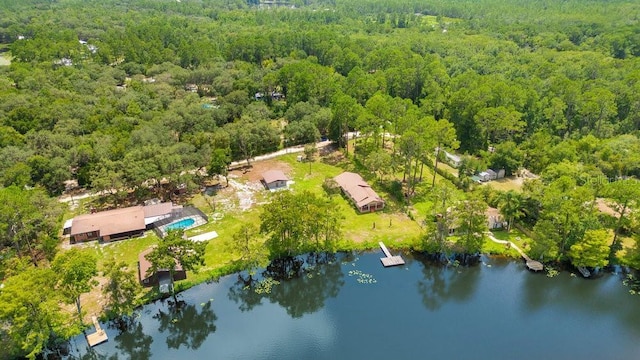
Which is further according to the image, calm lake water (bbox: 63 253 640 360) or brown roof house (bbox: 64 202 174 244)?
brown roof house (bbox: 64 202 174 244)

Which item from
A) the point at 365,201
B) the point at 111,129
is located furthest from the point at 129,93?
the point at 365,201

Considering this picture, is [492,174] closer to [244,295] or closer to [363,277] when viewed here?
[363,277]

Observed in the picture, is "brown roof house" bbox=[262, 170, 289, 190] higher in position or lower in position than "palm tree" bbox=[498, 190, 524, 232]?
lower

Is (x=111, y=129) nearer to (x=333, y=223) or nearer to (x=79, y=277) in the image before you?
(x=79, y=277)

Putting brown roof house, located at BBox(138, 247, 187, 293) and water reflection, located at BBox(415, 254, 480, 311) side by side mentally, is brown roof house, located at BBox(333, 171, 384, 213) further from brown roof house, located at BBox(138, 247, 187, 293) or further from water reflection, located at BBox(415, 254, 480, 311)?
brown roof house, located at BBox(138, 247, 187, 293)

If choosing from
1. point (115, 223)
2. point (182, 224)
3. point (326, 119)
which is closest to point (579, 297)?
point (182, 224)

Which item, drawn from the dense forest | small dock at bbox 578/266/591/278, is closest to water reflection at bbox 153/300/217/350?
the dense forest

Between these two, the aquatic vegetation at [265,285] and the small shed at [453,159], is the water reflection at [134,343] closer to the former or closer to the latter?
the aquatic vegetation at [265,285]
